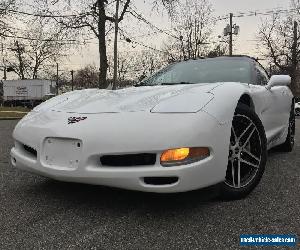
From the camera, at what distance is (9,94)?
4384 centimetres

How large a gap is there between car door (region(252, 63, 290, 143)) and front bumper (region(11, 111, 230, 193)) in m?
1.11

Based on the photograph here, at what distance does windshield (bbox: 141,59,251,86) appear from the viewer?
3.85 meters

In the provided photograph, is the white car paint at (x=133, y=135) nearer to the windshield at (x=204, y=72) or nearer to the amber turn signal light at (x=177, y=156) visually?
the amber turn signal light at (x=177, y=156)

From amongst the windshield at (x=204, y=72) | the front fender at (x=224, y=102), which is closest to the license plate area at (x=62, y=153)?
the front fender at (x=224, y=102)

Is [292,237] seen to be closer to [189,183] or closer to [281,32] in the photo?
[189,183]

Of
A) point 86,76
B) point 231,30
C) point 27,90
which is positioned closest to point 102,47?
point 231,30

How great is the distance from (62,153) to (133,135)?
487 mm

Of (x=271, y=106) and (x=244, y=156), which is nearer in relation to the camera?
(x=244, y=156)

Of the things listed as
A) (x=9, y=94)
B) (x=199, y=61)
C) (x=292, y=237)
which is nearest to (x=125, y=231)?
(x=292, y=237)

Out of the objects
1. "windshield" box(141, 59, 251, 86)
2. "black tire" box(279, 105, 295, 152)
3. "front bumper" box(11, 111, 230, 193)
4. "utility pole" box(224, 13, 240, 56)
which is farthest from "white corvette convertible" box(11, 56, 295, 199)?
"utility pole" box(224, 13, 240, 56)

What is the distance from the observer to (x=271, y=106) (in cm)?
397

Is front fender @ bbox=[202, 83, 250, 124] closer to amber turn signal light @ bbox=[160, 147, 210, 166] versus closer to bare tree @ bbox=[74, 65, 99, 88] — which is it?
amber turn signal light @ bbox=[160, 147, 210, 166]

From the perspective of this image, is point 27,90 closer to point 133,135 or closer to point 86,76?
point 86,76

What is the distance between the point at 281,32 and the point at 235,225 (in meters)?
40.5
